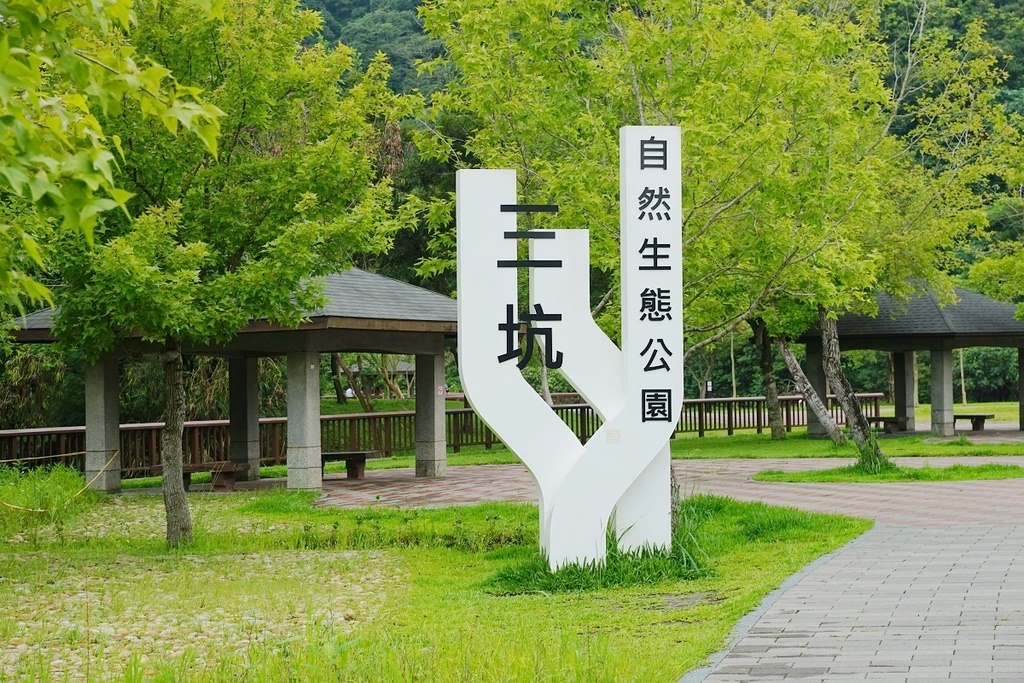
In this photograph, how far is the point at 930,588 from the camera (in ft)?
30.5

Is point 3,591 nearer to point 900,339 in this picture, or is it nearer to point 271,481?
point 271,481

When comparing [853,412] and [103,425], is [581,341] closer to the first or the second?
[853,412]

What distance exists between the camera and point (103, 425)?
22.2m

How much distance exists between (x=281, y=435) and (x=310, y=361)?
7.23 meters

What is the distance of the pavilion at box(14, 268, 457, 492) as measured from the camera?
2125 cm

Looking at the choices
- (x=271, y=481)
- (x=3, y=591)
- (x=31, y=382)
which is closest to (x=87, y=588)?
(x=3, y=591)

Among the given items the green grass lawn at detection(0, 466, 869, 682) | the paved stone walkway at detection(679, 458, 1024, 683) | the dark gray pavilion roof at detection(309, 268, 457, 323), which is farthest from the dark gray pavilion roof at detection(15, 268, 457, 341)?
the paved stone walkway at detection(679, 458, 1024, 683)

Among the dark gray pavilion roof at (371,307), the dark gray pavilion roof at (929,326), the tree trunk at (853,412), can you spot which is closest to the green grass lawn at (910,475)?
the tree trunk at (853,412)

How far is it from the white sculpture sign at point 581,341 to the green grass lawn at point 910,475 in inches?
367

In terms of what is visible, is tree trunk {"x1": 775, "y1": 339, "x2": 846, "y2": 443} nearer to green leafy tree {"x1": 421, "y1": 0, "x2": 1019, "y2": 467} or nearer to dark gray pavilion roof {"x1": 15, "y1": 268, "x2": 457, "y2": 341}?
dark gray pavilion roof {"x1": 15, "y1": 268, "x2": 457, "y2": 341}

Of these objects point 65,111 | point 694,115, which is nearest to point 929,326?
point 694,115

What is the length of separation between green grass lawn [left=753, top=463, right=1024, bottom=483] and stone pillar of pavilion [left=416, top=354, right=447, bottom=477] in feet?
19.5

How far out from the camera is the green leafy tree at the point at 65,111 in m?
3.45

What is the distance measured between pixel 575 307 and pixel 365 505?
844 centimetres
